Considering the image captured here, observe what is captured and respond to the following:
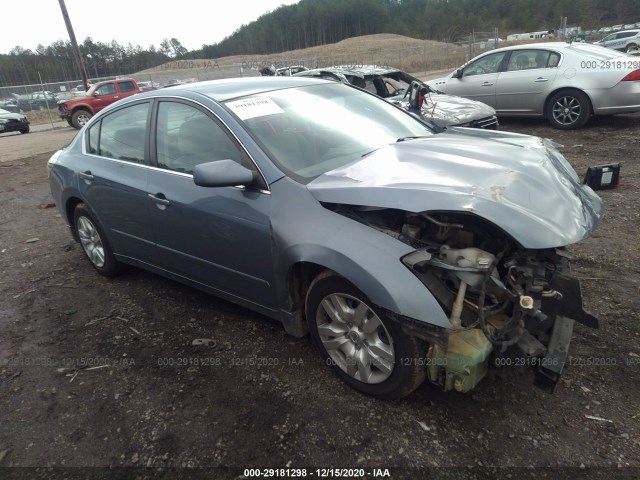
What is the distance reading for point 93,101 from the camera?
17.6 m

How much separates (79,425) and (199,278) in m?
1.16

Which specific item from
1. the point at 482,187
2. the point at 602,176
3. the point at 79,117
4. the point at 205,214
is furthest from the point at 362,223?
the point at 79,117

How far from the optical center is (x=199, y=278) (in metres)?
3.29

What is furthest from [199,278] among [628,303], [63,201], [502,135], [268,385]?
[628,303]

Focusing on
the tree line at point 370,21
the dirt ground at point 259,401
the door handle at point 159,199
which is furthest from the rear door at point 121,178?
the tree line at point 370,21

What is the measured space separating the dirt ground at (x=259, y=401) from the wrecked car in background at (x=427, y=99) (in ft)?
11.5

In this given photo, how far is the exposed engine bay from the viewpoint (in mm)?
2168

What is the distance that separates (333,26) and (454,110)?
107380 mm

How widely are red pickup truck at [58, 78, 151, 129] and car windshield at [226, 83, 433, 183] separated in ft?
54.1

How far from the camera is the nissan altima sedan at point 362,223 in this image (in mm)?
2193

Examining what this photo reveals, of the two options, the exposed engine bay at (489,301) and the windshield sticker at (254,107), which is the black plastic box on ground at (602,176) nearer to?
the exposed engine bay at (489,301)

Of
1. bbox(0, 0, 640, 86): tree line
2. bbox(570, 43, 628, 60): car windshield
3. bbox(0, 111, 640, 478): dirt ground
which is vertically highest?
bbox(0, 0, 640, 86): tree line

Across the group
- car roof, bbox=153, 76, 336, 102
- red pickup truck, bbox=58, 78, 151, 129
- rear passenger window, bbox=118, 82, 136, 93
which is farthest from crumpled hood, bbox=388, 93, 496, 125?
rear passenger window, bbox=118, 82, 136, 93

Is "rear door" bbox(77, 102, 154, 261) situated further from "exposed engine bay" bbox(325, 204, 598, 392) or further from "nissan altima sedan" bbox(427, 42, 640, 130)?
"nissan altima sedan" bbox(427, 42, 640, 130)
